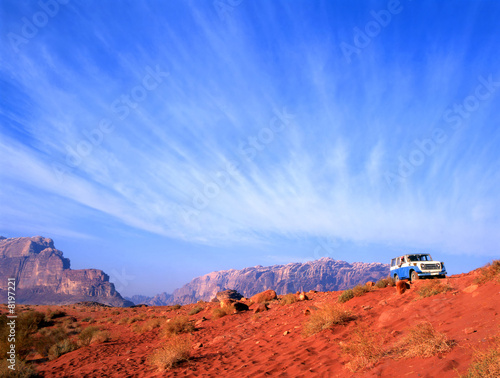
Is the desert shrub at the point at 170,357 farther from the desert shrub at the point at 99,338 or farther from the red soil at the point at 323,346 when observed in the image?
the desert shrub at the point at 99,338

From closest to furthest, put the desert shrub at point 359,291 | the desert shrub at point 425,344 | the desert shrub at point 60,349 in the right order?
1. the desert shrub at point 425,344
2. the desert shrub at point 60,349
3. the desert shrub at point 359,291

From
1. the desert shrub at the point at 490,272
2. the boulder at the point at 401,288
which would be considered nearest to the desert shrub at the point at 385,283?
the boulder at the point at 401,288

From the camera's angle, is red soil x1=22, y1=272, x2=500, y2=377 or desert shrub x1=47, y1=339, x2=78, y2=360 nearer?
red soil x1=22, y1=272, x2=500, y2=377

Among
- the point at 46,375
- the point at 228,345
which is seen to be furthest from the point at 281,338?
the point at 46,375

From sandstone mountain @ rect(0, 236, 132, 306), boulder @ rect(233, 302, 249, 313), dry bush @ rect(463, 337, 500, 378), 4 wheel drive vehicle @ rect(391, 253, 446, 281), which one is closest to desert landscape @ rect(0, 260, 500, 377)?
dry bush @ rect(463, 337, 500, 378)

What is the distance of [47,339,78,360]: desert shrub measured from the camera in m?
14.2

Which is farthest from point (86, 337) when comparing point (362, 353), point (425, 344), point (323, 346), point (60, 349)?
point (425, 344)

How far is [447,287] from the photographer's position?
35.6 ft

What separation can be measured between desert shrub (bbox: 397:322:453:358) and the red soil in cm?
13

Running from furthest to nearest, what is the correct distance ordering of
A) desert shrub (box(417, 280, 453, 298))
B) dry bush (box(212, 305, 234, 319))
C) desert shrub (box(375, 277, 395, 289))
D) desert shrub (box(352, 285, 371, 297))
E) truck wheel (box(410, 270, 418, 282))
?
1. dry bush (box(212, 305, 234, 319))
2. desert shrub (box(375, 277, 395, 289))
3. truck wheel (box(410, 270, 418, 282))
4. desert shrub (box(352, 285, 371, 297))
5. desert shrub (box(417, 280, 453, 298))

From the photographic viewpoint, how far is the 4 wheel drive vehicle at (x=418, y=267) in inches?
629

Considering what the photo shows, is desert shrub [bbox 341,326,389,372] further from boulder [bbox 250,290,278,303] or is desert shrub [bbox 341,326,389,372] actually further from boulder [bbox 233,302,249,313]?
boulder [bbox 250,290,278,303]

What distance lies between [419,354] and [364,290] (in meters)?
10.8

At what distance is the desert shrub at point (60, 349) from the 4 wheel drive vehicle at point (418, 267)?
64.4 ft
